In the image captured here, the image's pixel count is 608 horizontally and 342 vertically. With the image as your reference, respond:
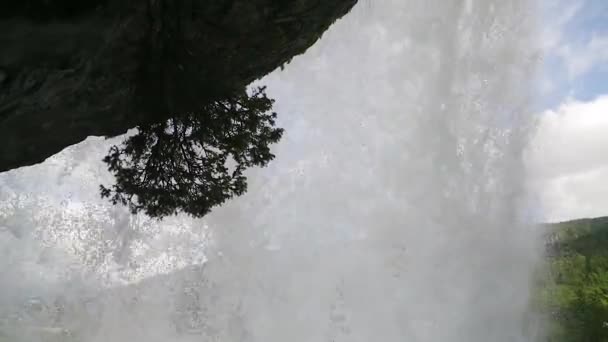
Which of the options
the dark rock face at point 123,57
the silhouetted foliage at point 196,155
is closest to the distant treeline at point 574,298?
the silhouetted foliage at point 196,155

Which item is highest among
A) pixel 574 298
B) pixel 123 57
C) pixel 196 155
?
pixel 123 57

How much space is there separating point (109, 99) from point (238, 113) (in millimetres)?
2006

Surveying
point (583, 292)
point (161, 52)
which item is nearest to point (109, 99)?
point (161, 52)

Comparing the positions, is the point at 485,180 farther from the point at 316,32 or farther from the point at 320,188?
the point at 316,32

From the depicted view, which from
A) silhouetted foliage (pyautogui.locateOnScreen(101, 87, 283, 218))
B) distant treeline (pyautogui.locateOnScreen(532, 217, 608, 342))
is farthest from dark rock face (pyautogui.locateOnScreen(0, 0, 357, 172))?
distant treeline (pyautogui.locateOnScreen(532, 217, 608, 342))

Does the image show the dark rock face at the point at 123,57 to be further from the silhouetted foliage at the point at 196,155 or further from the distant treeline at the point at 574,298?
the distant treeline at the point at 574,298

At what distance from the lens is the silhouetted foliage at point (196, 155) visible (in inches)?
311

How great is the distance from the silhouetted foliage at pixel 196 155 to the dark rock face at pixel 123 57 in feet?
1.47

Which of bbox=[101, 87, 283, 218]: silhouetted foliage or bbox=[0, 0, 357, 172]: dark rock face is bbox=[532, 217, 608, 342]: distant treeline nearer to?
bbox=[101, 87, 283, 218]: silhouetted foliage

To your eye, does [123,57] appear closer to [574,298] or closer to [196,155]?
[196,155]

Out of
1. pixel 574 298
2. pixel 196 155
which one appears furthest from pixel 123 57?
pixel 574 298

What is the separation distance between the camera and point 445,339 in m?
19.4

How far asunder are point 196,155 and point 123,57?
2.17 metres

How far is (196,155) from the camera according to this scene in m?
8.05
